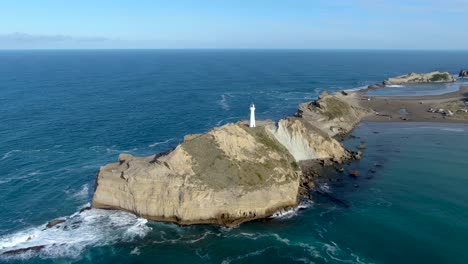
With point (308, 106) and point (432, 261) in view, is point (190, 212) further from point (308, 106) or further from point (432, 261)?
point (308, 106)

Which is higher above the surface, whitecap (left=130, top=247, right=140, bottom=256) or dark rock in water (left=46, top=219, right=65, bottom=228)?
dark rock in water (left=46, top=219, right=65, bottom=228)

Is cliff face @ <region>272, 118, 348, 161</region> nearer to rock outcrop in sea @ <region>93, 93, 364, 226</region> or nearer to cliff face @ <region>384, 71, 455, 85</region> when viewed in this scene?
rock outcrop in sea @ <region>93, 93, 364, 226</region>

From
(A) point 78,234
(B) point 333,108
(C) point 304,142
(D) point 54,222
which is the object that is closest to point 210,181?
(A) point 78,234

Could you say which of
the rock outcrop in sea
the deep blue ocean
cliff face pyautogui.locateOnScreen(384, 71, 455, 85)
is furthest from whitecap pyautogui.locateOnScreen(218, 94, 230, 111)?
cliff face pyautogui.locateOnScreen(384, 71, 455, 85)

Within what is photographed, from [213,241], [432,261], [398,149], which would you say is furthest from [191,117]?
[432,261]

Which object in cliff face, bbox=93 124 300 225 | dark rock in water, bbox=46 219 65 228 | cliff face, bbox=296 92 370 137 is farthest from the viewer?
cliff face, bbox=296 92 370 137

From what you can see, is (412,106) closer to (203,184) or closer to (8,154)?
(203,184)
